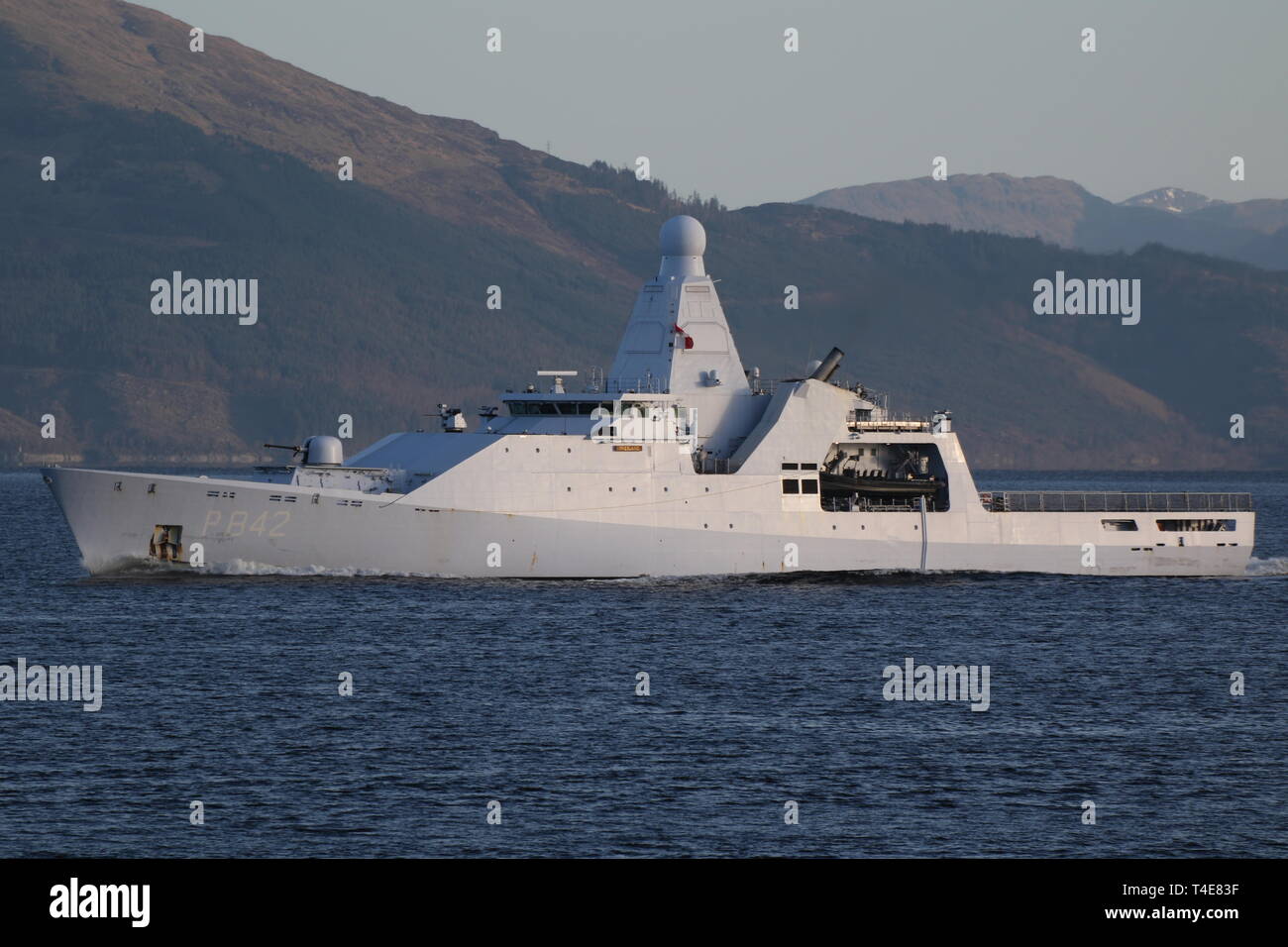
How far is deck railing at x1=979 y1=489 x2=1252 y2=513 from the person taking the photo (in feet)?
180

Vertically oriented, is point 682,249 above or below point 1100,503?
above

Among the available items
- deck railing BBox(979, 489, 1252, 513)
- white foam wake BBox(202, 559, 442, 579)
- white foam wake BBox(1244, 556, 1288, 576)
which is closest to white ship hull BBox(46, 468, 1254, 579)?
white foam wake BBox(202, 559, 442, 579)

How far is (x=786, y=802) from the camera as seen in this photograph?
24438mm

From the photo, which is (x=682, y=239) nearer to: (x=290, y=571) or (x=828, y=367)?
(x=828, y=367)

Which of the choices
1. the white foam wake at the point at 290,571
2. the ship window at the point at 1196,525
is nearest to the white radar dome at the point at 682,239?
the white foam wake at the point at 290,571

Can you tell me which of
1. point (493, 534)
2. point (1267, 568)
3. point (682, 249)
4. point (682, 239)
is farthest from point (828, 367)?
point (1267, 568)

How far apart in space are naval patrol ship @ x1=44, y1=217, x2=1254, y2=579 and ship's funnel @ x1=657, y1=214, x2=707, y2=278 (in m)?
0.08

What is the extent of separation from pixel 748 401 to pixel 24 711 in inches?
1051

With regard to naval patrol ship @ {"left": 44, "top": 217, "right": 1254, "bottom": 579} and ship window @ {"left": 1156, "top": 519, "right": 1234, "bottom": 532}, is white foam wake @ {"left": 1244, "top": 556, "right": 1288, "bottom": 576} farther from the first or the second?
naval patrol ship @ {"left": 44, "top": 217, "right": 1254, "bottom": 579}

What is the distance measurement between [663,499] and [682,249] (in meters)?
9.58

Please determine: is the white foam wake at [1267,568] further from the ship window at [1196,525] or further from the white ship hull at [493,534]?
the white ship hull at [493,534]

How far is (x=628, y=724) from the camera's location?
2998 cm
